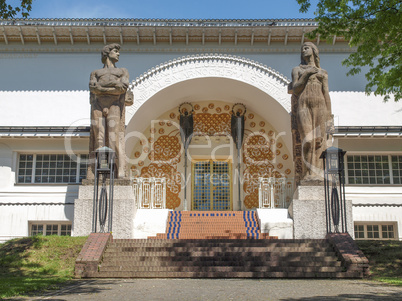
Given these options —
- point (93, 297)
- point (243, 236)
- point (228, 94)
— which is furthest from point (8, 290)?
point (228, 94)

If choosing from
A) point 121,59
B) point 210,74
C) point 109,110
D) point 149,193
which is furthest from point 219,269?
point 121,59

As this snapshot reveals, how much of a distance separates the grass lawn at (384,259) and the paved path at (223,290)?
0.91 m

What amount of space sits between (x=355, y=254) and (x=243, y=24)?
495 inches

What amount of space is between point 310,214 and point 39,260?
6.74 m

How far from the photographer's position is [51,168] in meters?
18.6

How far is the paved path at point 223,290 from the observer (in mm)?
7137

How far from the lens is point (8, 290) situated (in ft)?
25.3

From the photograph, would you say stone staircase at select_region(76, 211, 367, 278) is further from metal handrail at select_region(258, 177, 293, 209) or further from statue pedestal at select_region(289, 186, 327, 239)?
metal handrail at select_region(258, 177, 293, 209)

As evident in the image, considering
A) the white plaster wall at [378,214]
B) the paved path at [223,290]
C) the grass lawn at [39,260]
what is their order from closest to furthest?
1. the paved path at [223,290]
2. the grass lawn at [39,260]
3. the white plaster wall at [378,214]

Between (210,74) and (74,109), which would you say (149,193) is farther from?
(74,109)

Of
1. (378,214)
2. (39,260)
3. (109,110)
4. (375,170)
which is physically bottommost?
(39,260)

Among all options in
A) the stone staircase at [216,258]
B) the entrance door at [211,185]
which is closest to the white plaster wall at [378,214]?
the entrance door at [211,185]

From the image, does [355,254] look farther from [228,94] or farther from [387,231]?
[228,94]

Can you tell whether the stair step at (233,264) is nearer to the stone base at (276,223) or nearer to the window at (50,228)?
the stone base at (276,223)
